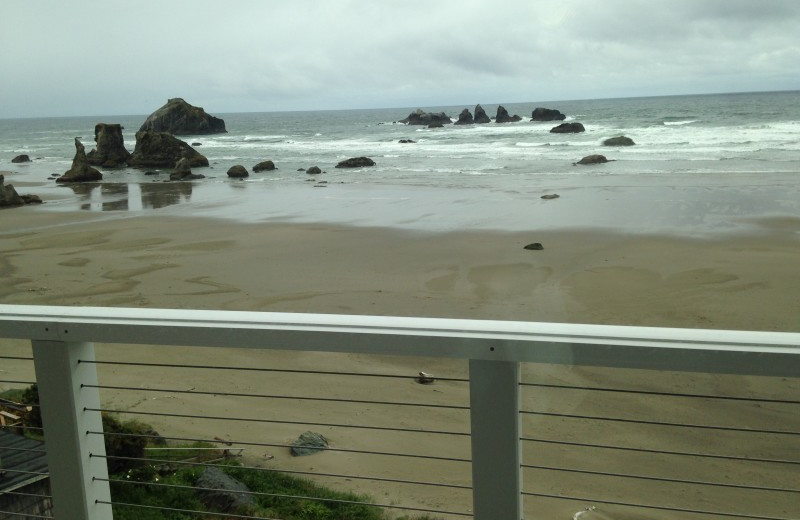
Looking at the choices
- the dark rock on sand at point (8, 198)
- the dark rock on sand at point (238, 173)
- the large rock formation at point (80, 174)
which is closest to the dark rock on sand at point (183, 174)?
the dark rock on sand at point (238, 173)

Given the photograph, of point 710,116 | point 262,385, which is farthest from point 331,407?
point 710,116

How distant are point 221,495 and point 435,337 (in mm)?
2189

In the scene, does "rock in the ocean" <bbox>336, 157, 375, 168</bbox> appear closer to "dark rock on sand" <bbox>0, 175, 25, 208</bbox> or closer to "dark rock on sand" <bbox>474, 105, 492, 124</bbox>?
"dark rock on sand" <bbox>0, 175, 25, 208</bbox>

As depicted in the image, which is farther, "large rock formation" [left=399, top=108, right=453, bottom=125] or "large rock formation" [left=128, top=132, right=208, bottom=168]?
"large rock formation" [left=399, top=108, right=453, bottom=125]

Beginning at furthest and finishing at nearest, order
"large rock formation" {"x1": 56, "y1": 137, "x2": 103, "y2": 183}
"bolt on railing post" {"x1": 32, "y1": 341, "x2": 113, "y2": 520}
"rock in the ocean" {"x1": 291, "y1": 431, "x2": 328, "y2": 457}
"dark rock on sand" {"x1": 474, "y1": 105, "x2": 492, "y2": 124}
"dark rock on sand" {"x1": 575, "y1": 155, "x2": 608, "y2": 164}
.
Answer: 1. "dark rock on sand" {"x1": 474, "y1": 105, "x2": 492, "y2": 124}
2. "large rock formation" {"x1": 56, "y1": 137, "x2": 103, "y2": 183}
3. "dark rock on sand" {"x1": 575, "y1": 155, "x2": 608, "y2": 164}
4. "rock in the ocean" {"x1": 291, "y1": 431, "x2": 328, "y2": 457}
5. "bolt on railing post" {"x1": 32, "y1": 341, "x2": 113, "y2": 520}

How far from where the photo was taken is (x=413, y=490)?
13.1 feet

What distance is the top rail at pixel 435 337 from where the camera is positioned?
48.1 inches

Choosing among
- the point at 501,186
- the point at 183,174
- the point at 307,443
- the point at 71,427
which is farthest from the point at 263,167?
the point at 71,427

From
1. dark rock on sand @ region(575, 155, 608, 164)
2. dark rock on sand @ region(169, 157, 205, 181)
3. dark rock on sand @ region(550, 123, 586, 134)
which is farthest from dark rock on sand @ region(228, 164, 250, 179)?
dark rock on sand @ region(550, 123, 586, 134)

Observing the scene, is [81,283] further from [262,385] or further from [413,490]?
[413,490]

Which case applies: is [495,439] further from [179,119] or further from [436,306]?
[179,119]

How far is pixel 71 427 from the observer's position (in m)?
1.59

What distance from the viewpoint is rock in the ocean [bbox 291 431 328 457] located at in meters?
4.34

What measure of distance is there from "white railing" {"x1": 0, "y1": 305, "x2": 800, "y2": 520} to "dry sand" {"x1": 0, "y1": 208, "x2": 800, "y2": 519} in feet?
7.56
